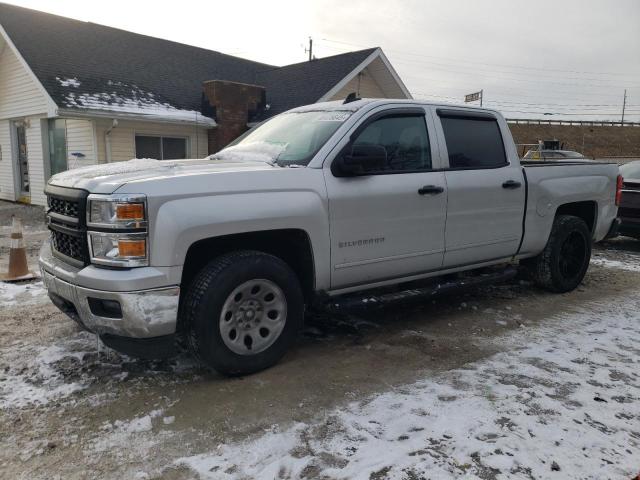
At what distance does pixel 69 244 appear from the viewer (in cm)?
363

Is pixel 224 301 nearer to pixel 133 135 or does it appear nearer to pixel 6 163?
pixel 133 135

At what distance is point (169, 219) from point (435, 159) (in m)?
2.47

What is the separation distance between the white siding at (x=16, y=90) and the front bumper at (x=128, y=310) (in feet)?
42.5

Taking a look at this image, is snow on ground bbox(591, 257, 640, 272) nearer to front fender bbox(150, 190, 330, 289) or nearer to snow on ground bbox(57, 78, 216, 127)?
front fender bbox(150, 190, 330, 289)

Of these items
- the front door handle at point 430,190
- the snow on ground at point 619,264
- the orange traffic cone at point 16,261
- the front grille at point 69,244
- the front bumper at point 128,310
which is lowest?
the snow on ground at point 619,264

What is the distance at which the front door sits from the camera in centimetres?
400

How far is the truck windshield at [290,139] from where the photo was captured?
13.5 ft

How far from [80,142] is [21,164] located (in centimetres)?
386

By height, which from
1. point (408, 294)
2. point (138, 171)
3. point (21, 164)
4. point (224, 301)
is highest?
point (138, 171)

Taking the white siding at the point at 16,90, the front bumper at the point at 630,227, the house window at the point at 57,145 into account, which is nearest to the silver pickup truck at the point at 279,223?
the front bumper at the point at 630,227

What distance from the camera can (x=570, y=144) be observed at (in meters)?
56.2

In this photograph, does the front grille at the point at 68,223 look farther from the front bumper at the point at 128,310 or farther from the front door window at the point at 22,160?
the front door window at the point at 22,160

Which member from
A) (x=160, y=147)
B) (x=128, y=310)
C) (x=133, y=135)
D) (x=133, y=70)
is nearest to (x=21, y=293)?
(x=128, y=310)

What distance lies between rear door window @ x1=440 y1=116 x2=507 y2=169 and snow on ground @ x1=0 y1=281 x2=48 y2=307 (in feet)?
14.6
